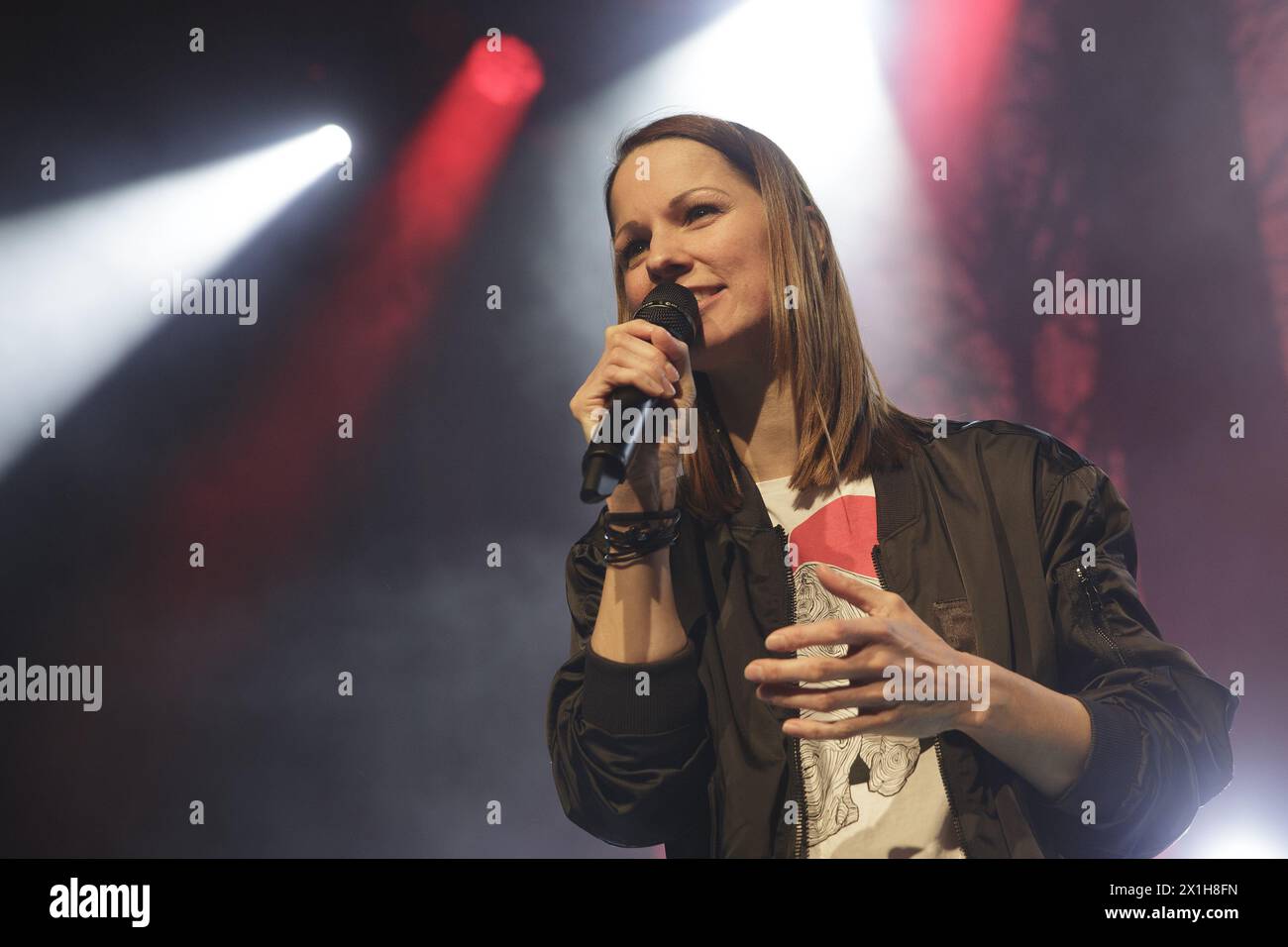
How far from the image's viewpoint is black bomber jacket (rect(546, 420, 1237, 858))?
124 cm

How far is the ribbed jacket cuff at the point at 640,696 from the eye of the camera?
1.28 metres

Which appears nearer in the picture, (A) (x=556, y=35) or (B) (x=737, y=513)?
(B) (x=737, y=513)

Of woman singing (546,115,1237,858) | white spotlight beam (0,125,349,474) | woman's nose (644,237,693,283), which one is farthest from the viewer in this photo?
white spotlight beam (0,125,349,474)

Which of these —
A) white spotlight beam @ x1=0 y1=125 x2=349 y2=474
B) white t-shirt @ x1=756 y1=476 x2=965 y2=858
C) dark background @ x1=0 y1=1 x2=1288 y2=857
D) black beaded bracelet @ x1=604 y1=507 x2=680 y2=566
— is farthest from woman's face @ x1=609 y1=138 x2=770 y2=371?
white spotlight beam @ x1=0 y1=125 x2=349 y2=474

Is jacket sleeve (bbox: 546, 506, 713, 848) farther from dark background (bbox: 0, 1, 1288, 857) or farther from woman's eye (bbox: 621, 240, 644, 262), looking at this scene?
dark background (bbox: 0, 1, 1288, 857)

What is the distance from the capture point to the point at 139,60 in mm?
2723

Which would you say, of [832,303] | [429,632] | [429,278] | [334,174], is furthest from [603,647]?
[334,174]

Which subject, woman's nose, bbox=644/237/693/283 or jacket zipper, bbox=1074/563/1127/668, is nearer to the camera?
jacket zipper, bbox=1074/563/1127/668

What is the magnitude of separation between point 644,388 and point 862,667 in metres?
0.42

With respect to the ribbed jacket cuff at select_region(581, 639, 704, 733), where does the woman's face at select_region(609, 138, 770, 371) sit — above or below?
above

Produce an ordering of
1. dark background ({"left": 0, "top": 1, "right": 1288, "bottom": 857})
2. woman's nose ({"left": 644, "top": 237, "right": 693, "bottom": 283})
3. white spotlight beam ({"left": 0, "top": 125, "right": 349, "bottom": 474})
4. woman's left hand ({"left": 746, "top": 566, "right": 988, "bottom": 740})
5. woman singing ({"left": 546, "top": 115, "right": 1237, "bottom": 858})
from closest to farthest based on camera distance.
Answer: woman's left hand ({"left": 746, "top": 566, "right": 988, "bottom": 740}), woman singing ({"left": 546, "top": 115, "right": 1237, "bottom": 858}), woman's nose ({"left": 644, "top": 237, "right": 693, "bottom": 283}), dark background ({"left": 0, "top": 1, "right": 1288, "bottom": 857}), white spotlight beam ({"left": 0, "top": 125, "right": 349, "bottom": 474})

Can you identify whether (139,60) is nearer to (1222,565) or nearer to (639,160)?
(639,160)

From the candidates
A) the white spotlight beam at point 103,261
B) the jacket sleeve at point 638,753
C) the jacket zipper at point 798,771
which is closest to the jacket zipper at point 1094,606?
the jacket zipper at point 798,771
